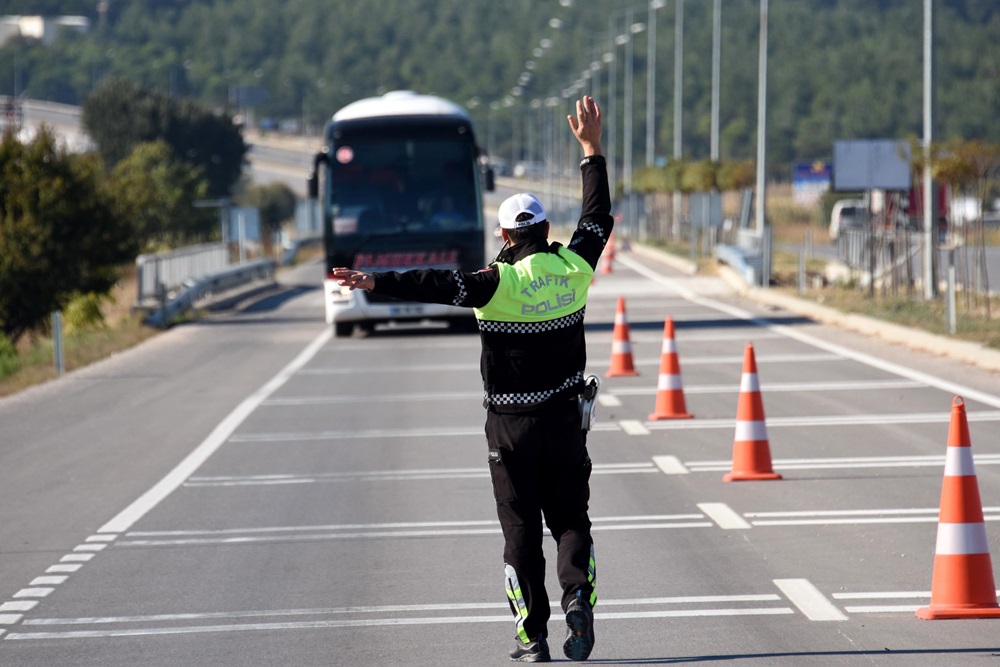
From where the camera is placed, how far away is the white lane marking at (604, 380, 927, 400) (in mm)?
17406

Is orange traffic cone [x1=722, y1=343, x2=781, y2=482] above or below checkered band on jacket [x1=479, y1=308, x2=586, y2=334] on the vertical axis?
below

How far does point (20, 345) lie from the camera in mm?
31172

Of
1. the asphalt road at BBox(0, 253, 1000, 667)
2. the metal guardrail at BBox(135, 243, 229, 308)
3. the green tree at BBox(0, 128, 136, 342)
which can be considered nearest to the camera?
the asphalt road at BBox(0, 253, 1000, 667)

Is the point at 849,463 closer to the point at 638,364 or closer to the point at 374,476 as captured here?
the point at 374,476

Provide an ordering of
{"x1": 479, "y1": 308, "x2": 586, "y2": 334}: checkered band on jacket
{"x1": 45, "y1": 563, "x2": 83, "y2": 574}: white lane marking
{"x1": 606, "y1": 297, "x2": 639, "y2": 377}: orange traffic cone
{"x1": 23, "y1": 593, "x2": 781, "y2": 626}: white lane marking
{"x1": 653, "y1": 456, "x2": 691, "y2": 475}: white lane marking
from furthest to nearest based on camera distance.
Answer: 1. {"x1": 606, "y1": 297, "x2": 639, "y2": 377}: orange traffic cone
2. {"x1": 653, "y1": 456, "x2": 691, "y2": 475}: white lane marking
3. {"x1": 45, "y1": 563, "x2": 83, "y2": 574}: white lane marking
4. {"x1": 23, "y1": 593, "x2": 781, "y2": 626}: white lane marking
5. {"x1": 479, "y1": 308, "x2": 586, "y2": 334}: checkered band on jacket

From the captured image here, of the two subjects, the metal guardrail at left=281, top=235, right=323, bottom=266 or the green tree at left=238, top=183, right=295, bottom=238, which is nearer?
the metal guardrail at left=281, top=235, right=323, bottom=266

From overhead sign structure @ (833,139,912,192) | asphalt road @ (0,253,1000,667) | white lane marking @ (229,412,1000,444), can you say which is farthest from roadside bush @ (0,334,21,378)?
overhead sign structure @ (833,139,912,192)

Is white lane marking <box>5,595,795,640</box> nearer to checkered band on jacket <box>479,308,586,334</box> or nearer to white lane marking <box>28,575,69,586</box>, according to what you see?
white lane marking <box>28,575,69,586</box>

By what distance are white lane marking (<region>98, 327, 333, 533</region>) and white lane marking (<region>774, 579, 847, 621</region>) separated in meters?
4.28

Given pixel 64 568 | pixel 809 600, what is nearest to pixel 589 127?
pixel 809 600

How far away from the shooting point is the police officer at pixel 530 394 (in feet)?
21.8

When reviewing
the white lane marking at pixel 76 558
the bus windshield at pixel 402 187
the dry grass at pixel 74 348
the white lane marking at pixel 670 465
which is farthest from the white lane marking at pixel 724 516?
the bus windshield at pixel 402 187

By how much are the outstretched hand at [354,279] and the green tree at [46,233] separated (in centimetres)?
2365

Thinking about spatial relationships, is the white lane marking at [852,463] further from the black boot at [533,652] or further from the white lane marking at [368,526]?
the black boot at [533,652]
